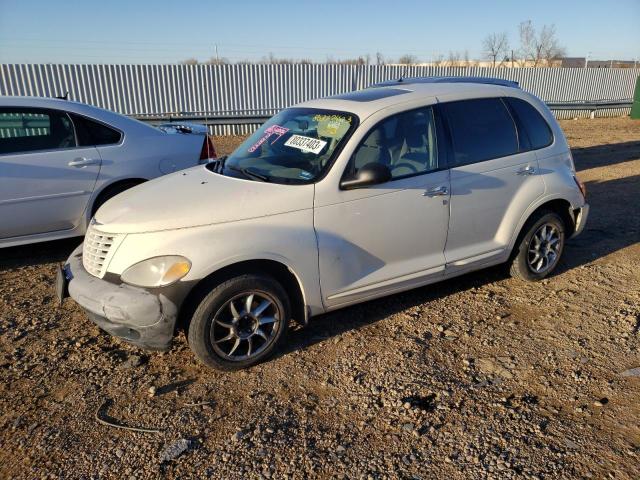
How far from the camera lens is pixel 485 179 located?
437 cm

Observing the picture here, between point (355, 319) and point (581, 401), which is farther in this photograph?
point (355, 319)

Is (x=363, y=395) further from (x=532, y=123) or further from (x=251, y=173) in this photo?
(x=532, y=123)

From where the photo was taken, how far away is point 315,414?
3145 mm

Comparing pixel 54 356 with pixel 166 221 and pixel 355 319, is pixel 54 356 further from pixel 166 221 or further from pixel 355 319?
pixel 355 319

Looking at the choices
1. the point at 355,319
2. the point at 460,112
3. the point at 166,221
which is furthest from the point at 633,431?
the point at 166,221

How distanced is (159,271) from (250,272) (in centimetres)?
58

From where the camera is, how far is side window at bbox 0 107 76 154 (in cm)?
521

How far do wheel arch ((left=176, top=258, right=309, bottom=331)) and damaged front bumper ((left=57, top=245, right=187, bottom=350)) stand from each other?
0.09m

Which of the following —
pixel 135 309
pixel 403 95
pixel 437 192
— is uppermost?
pixel 403 95

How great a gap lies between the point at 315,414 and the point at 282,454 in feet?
1.30

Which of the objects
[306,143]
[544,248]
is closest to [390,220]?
[306,143]

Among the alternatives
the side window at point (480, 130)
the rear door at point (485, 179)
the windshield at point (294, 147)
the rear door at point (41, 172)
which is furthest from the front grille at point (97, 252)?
the side window at point (480, 130)

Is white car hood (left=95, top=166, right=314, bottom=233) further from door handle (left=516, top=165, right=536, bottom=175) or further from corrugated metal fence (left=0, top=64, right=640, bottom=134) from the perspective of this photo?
corrugated metal fence (left=0, top=64, right=640, bottom=134)

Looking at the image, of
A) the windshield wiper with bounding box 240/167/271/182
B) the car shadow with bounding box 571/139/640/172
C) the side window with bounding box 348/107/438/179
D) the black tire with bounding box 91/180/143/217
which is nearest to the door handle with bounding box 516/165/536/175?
the side window with bounding box 348/107/438/179
